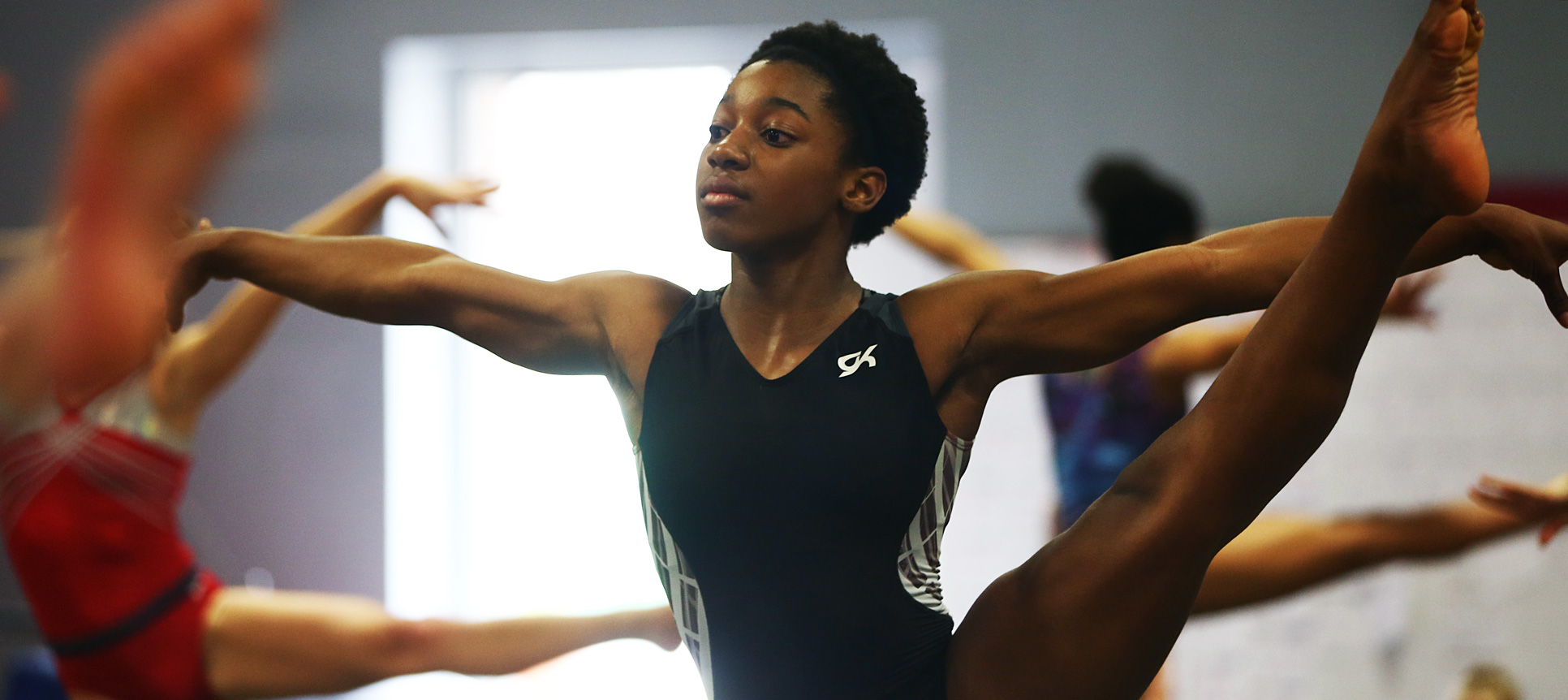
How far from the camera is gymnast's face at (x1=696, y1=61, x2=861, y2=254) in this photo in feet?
4.35

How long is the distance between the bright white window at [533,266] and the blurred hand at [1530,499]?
218cm

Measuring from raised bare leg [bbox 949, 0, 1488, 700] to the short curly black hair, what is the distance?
49 centimetres

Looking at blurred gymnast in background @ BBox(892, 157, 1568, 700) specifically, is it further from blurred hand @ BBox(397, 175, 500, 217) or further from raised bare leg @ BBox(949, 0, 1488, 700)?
blurred hand @ BBox(397, 175, 500, 217)

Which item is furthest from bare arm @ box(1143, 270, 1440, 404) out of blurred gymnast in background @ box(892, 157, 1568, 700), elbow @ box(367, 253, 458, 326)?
elbow @ box(367, 253, 458, 326)

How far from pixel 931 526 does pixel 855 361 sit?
22 cm

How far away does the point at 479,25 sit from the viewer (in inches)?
150

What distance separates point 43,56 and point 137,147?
358cm

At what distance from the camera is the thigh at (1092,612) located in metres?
1.20

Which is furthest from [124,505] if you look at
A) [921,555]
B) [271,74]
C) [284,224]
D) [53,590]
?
[271,74]

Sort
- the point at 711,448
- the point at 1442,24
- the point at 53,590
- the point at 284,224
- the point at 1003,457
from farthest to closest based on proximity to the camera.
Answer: the point at 284,224
the point at 1003,457
the point at 53,590
the point at 711,448
the point at 1442,24

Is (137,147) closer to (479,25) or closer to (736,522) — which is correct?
(736,522)

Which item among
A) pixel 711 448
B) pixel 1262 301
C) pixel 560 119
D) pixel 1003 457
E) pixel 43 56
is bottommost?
pixel 1003 457

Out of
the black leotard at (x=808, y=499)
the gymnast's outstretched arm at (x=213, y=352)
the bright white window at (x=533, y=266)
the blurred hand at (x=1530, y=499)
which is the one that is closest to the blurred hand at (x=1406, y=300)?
the blurred hand at (x=1530, y=499)

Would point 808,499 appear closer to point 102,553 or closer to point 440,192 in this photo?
point 440,192
